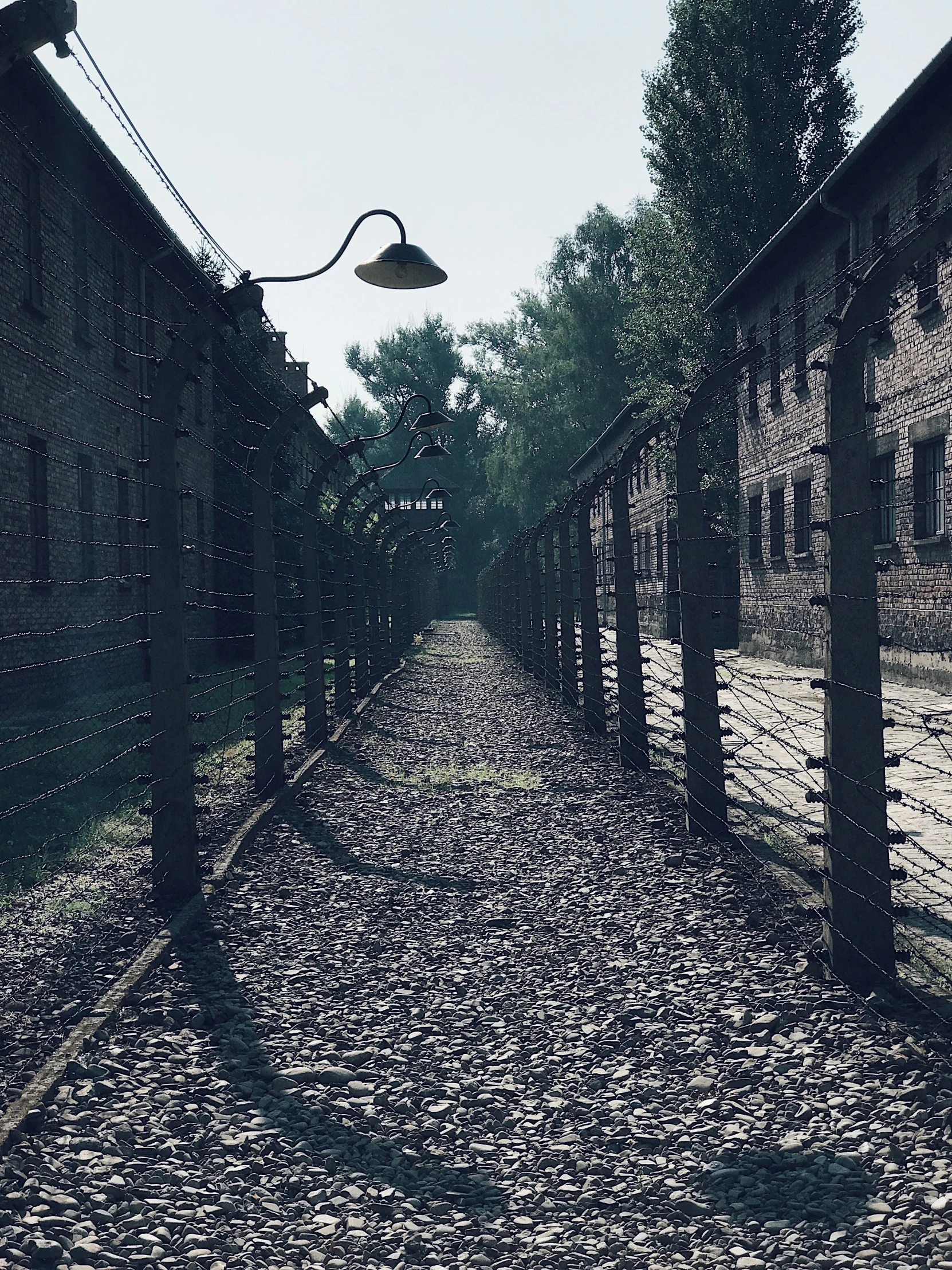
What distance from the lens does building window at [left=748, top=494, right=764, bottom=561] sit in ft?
77.5

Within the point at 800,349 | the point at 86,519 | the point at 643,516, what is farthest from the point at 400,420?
the point at 643,516

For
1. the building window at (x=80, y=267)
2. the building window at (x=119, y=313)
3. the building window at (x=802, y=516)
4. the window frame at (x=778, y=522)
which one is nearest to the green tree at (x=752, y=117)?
the window frame at (x=778, y=522)

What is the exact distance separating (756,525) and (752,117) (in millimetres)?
9707

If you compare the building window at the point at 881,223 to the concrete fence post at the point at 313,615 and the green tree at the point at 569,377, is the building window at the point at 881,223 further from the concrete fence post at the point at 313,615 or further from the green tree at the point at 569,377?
the green tree at the point at 569,377

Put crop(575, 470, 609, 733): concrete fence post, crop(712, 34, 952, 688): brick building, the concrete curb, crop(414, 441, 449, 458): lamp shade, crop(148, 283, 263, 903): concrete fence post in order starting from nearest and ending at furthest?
the concrete curb → crop(148, 283, 263, 903): concrete fence post → crop(575, 470, 609, 733): concrete fence post → crop(712, 34, 952, 688): brick building → crop(414, 441, 449, 458): lamp shade

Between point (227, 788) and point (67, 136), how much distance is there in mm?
11597

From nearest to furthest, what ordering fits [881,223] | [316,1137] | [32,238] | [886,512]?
1. [316,1137]
2. [32,238]
3. [886,512]
4. [881,223]

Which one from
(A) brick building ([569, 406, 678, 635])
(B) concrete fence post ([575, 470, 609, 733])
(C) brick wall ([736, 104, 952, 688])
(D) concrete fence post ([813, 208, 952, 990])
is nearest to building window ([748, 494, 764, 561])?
(C) brick wall ([736, 104, 952, 688])

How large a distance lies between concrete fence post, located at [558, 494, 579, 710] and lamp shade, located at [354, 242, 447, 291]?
3.58m

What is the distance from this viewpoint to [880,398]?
13.5 meters

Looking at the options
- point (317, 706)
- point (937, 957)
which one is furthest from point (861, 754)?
point (317, 706)

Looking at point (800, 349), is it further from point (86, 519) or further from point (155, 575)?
point (155, 575)

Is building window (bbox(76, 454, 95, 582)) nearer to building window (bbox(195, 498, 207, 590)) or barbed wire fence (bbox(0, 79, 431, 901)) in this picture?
barbed wire fence (bbox(0, 79, 431, 901))

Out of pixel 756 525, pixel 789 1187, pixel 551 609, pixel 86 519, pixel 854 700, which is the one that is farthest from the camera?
pixel 756 525
